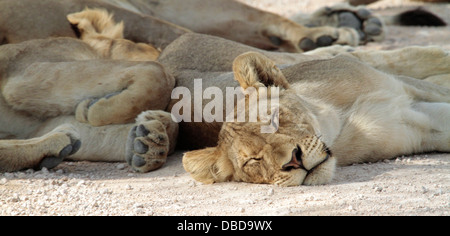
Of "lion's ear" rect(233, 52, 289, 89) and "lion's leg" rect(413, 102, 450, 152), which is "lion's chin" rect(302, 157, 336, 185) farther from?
"lion's leg" rect(413, 102, 450, 152)

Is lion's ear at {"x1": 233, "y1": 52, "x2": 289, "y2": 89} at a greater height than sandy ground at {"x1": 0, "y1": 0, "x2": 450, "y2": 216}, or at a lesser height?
greater

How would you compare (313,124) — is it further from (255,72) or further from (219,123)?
(219,123)

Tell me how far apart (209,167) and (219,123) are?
0.66 metres

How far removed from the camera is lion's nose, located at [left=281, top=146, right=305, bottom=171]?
138 inches

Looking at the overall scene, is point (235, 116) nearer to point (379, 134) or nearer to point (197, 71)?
point (379, 134)

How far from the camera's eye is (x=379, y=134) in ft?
13.7

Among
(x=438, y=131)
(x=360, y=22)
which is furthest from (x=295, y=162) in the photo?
(x=360, y=22)

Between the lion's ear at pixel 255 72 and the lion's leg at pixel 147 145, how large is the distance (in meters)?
0.66

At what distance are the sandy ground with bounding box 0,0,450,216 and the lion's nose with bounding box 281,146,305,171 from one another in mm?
105

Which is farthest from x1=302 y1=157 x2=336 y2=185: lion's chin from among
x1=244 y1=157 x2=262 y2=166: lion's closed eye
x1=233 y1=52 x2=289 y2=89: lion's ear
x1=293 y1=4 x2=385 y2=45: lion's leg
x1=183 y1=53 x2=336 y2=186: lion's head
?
x1=293 y1=4 x2=385 y2=45: lion's leg

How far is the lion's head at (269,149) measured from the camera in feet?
11.7

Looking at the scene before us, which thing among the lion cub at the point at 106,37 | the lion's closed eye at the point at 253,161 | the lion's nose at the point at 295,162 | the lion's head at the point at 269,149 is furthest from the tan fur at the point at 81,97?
the lion's nose at the point at 295,162

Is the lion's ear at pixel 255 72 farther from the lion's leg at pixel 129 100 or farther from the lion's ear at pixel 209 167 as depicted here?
the lion's leg at pixel 129 100
